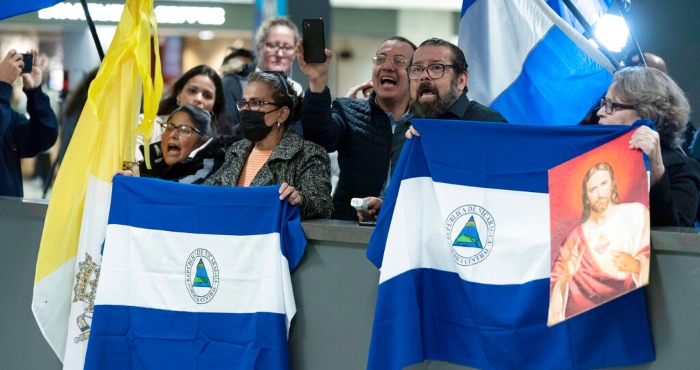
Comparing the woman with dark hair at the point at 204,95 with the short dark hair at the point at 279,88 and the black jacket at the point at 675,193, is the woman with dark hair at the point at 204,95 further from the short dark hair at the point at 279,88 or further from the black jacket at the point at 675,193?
the black jacket at the point at 675,193

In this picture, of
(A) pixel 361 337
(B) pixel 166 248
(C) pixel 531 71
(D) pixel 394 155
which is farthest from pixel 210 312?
(C) pixel 531 71

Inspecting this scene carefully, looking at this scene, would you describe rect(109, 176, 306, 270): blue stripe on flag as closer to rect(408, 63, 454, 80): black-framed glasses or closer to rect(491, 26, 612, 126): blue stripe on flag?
rect(408, 63, 454, 80): black-framed glasses

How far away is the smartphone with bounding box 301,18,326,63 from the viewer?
459 centimetres

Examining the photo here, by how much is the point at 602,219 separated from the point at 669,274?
0.92ft

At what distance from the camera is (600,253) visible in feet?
11.4

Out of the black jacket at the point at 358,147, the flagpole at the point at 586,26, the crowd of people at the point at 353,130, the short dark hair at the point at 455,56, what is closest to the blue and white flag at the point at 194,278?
the crowd of people at the point at 353,130

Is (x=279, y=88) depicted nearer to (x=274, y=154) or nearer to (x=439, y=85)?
(x=274, y=154)

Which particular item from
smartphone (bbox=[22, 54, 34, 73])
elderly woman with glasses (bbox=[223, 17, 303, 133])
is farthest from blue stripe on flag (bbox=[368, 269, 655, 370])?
smartphone (bbox=[22, 54, 34, 73])

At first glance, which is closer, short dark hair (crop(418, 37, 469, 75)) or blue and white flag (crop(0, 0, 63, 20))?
short dark hair (crop(418, 37, 469, 75))

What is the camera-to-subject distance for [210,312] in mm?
4387

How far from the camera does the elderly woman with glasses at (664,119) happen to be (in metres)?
3.80

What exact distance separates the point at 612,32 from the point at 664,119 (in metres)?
1.63

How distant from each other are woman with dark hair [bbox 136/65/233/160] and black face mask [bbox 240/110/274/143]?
1.53m

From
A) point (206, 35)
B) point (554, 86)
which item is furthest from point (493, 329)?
point (206, 35)
